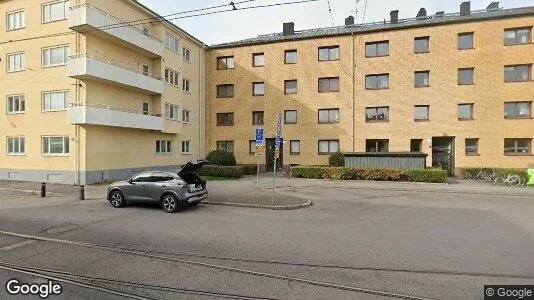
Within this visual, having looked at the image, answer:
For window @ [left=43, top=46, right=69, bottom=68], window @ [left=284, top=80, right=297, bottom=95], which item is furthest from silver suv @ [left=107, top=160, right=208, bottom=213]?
window @ [left=284, top=80, right=297, bottom=95]

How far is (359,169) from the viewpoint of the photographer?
21.5 meters

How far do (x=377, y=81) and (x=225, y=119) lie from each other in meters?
15.3

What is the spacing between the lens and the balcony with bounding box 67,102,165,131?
17922 mm

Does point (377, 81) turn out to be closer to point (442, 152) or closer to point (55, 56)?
point (442, 152)

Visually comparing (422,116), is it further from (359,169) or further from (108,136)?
(108,136)

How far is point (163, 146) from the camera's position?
26.5m

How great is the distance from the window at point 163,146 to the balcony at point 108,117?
8.86 feet

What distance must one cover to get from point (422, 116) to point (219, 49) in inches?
818

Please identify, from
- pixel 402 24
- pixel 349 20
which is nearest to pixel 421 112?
pixel 402 24

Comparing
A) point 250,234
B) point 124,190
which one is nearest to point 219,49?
point 124,190

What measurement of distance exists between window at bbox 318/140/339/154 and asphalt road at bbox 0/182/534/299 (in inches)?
662

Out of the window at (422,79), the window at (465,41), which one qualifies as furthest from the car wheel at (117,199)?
the window at (465,41)

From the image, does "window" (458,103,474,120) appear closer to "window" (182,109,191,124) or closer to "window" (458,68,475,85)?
"window" (458,68,475,85)

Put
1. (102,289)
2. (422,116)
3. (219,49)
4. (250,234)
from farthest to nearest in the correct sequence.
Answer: (219,49), (422,116), (250,234), (102,289)
